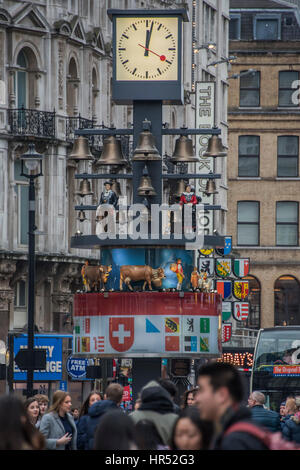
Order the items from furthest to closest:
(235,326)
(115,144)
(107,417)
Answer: (235,326)
(115,144)
(107,417)

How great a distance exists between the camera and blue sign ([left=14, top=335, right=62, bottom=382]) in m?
41.2

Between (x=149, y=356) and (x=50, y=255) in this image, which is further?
(x=50, y=255)

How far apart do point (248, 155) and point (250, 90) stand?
344cm

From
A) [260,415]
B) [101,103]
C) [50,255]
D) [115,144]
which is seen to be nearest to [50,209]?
[50,255]

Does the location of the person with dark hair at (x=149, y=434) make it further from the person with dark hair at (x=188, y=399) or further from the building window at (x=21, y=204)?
the building window at (x=21, y=204)

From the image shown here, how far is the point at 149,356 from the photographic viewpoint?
917 inches

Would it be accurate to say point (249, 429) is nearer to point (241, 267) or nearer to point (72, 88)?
point (72, 88)

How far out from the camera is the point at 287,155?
8069cm

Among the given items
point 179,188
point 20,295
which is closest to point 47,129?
point 20,295

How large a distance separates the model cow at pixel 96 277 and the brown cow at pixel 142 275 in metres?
0.33

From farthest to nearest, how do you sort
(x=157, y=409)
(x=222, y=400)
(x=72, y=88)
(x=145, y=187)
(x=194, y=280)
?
1. (x=72, y=88)
2. (x=145, y=187)
3. (x=194, y=280)
4. (x=157, y=409)
5. (x=222, y=400)

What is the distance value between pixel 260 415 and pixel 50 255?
80.8ft

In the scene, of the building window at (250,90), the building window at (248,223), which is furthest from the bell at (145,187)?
the building window at (250,90)
